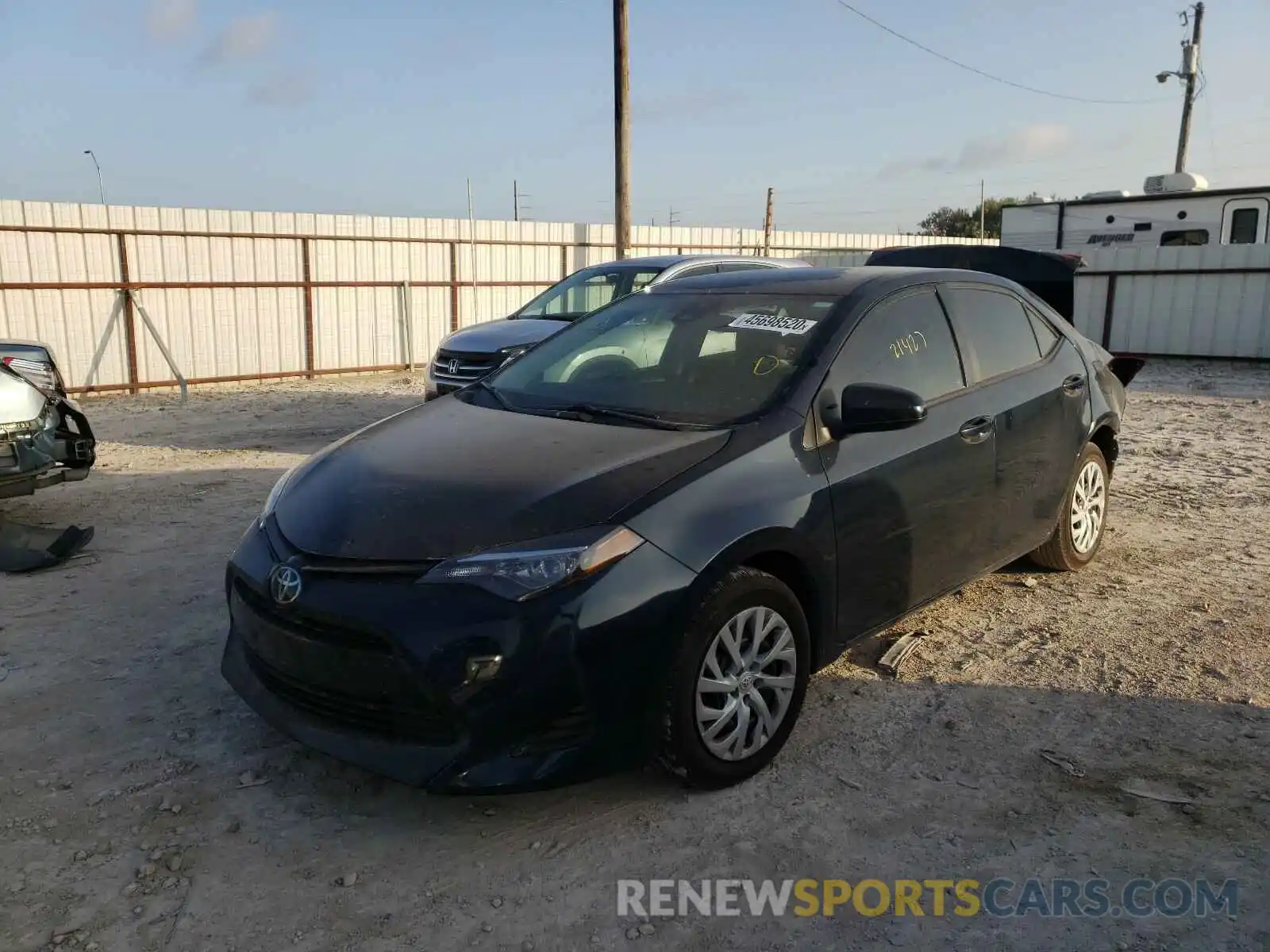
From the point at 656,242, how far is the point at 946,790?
16.7 metres

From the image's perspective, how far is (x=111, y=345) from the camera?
1275 cm

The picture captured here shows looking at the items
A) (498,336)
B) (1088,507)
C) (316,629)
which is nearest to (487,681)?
(316,629)

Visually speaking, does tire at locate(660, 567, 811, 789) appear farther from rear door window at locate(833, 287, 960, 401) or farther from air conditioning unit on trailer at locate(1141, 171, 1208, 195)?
air conditioning unit on trailer at locate(1141, 171, 1208, 195)

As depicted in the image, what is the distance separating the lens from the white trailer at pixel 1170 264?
48.9 ft

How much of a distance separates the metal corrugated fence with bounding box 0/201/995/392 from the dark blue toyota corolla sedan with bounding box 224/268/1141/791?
1029 cm

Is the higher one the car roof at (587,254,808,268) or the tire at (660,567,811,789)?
the car roof at (587,254,808,268)

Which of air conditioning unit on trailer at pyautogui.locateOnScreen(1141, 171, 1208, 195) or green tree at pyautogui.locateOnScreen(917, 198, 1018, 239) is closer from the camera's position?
air conditioning unit on trailer at pyautogui.locateOnScreen(1141, 171, 1208, 195)

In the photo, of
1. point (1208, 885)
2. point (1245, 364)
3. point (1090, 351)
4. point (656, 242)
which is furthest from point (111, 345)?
point (1245, 364)

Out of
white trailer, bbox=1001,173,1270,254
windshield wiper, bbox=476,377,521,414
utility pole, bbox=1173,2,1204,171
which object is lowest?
windshield wiper, bbox=476,377,521,414

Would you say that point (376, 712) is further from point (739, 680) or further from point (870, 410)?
point (870, 410)

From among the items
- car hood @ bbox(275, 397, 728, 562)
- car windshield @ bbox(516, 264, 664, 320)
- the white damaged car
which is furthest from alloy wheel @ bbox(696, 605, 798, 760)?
car windshield @ bbox(516, 264, 664, 320)

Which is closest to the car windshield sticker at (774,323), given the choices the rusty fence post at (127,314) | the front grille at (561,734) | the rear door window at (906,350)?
the rear door window at (906,350)

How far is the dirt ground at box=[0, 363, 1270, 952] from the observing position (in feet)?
8.43

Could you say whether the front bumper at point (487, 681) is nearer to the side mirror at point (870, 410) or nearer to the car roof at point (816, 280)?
the side mirror at point (870, 410)
